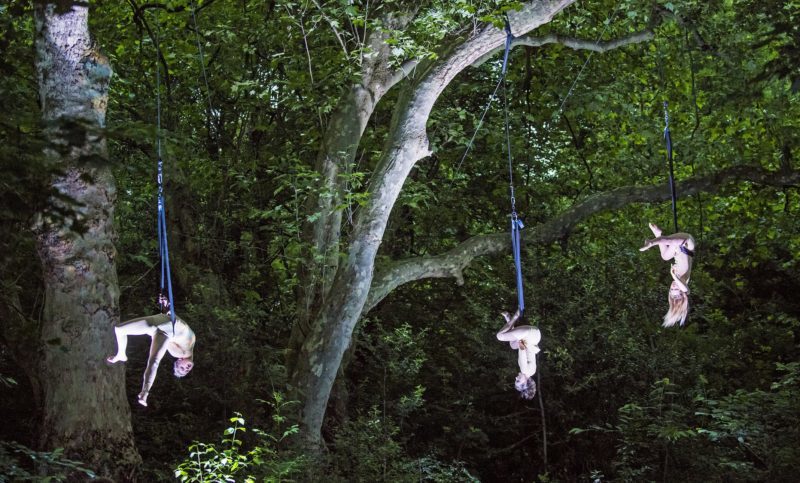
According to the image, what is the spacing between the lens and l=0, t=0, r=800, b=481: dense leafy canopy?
331 inches

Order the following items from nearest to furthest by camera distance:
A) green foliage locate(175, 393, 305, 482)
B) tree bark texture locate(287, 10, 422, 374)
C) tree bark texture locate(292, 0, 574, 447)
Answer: green foliage locate(175, 393, 305, 482) → tree bark texture locate(292, 0, 574, 447) → tree bark texture locate(287, 10, 422, 374)

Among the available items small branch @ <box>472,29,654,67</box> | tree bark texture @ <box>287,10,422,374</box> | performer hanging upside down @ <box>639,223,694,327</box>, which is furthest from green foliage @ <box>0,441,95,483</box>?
small branch @ <box>472,29,654,67</box>

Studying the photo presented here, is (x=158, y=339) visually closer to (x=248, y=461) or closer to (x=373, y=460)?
(x=248, y=461)

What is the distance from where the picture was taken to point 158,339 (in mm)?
5859

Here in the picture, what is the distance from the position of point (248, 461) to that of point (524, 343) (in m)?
2.31

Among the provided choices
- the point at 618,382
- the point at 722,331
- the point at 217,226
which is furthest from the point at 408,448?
the point at 722,331

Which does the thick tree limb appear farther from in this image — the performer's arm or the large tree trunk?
the large tree trunk

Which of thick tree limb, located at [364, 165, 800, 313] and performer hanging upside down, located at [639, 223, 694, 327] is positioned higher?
thick tree limb, located at [364, 165, 800, 313]

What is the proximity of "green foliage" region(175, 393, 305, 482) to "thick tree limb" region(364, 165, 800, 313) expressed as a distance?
140 cm

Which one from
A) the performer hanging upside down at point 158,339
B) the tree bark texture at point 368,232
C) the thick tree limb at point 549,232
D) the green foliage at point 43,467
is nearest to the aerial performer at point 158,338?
the performer hanging upside down at point 158,339

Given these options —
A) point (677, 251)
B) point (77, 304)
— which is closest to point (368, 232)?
point (677, 251)

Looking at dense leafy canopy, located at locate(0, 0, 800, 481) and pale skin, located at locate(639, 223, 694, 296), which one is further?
dense leafy canopy, located at locate(0, 0, 800, 481)

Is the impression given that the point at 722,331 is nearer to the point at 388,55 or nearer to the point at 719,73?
the point at 719,73

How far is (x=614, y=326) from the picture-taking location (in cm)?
1020
